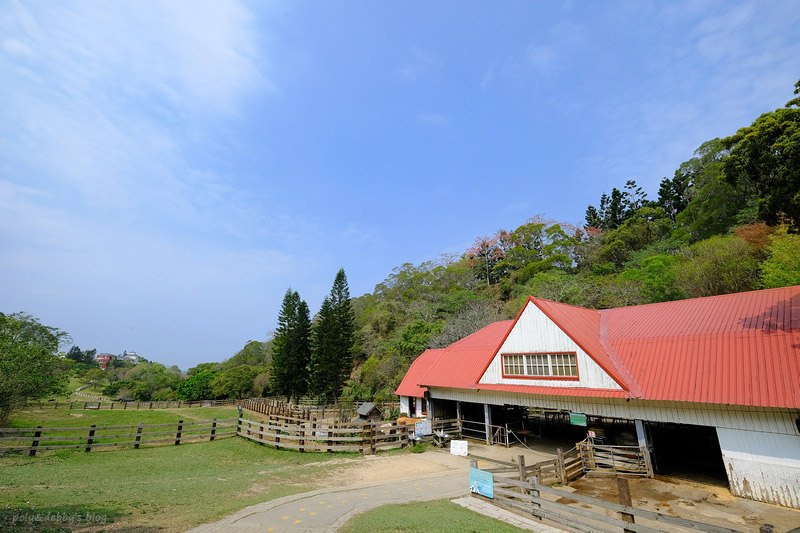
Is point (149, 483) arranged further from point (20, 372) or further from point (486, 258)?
point (486, 258)

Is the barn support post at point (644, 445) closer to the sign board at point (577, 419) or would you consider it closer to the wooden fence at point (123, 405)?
the sign board at point (577, 419)

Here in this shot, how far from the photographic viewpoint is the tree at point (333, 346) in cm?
4038

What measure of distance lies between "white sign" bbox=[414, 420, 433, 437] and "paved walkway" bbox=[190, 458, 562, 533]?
602cm

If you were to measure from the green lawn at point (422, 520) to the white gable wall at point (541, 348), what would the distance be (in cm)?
822

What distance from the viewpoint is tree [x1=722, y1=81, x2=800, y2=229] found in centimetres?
870

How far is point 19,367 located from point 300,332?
29.9 meters

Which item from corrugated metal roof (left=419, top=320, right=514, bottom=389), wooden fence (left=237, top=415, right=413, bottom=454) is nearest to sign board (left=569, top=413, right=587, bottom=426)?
corrugated metal roof (left=419, top=320, right=514, bottom=389)

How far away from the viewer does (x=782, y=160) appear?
9031mm

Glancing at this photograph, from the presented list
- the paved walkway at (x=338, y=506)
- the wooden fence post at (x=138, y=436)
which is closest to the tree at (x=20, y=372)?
the wooden fence post at (x=138, y=436)

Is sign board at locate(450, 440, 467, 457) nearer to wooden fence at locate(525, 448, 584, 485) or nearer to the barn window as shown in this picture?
the barn window

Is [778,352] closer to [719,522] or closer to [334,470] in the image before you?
[719,522]

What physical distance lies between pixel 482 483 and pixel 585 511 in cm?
293

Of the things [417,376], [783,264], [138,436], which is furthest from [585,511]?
[783,264]

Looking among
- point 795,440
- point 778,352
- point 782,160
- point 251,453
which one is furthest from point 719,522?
point 251,453
